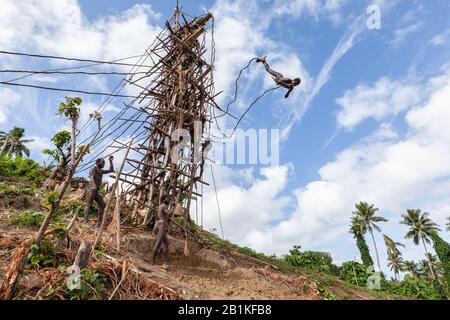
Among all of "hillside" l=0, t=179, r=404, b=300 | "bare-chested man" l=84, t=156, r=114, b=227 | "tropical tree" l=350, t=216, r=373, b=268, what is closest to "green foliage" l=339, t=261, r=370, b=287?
"hillside" l=0, t=179, r=404, b=300

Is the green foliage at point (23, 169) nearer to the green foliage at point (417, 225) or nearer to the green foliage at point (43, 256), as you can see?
the green foliage at point (43, 256)

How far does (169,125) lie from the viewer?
1076cm

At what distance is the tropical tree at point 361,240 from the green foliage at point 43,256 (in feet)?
104

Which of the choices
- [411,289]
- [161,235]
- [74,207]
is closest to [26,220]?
[74,207]

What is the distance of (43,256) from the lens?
498 centimetres

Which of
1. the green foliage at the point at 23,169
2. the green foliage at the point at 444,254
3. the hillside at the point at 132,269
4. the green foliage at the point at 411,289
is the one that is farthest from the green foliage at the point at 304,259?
the green foliage at the point at 444,254

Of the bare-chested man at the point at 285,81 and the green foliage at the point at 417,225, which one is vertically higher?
the green foliage at the point at 417,225

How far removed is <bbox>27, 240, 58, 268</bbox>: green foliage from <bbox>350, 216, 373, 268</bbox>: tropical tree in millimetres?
31625

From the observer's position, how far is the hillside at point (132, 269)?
470 cm

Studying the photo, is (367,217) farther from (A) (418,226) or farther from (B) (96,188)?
(B) (96,188)
